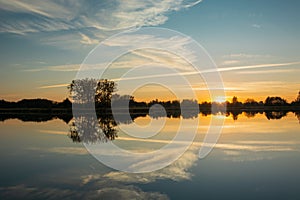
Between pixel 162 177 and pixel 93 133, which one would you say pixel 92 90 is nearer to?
pixel 93 133

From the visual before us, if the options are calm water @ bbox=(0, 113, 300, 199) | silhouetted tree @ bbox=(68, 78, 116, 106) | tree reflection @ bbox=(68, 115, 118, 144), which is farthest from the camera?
silhouetted tree @ bbox=(68, 78, 116, 106)

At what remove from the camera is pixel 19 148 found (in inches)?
624

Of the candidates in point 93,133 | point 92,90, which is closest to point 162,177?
point 93,133

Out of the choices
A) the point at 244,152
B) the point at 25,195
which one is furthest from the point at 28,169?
the point at 244,152

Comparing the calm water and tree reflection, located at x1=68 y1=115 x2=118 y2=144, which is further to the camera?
tree reflection, located at x1=68 y1=115 x2=118 y2=144

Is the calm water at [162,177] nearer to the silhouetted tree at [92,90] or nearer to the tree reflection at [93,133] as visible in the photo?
the tree reflection at [93,133]

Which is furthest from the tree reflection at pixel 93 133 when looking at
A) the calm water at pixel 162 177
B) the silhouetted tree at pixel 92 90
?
the silhouetted tree at pixel 92 90

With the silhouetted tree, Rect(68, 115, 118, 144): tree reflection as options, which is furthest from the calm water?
the silhouetted tree

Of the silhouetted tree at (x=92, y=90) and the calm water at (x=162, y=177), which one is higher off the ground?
the silhouetted tree at (x=92, y=90)

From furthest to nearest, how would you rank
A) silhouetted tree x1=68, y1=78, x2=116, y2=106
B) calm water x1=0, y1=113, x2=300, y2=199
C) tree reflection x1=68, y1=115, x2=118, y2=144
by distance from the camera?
silhouetted tree x1=68, y1=78, x2=116, y2=106 → tree reflection x1=68, y1=115, x2=118, y2=144 → calm water x1=0, y1=113, x2=300, y2=199

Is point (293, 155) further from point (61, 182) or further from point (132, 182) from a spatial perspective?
point (61, 182)

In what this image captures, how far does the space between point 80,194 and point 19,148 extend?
9.40m

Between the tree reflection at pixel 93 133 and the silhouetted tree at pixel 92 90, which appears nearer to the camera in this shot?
the tree reflection at pixel 93 133

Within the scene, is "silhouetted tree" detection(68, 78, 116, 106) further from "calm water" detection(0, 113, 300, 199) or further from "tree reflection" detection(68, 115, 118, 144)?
"calm water" detection(0, 113, 300, 199)
